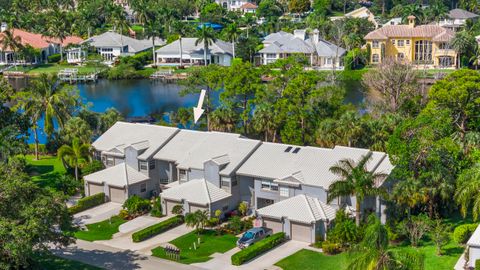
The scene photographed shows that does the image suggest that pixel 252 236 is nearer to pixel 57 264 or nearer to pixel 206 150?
pixel 206 150

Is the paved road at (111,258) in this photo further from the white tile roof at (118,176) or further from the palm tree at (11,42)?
the palm tree at (11,42)

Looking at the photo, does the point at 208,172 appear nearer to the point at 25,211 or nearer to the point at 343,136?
the point at 343,136

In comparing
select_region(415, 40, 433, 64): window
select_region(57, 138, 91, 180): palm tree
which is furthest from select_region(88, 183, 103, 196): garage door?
select_region(415, 40, 433, 64): window

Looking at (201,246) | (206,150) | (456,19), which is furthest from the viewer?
(456,19)

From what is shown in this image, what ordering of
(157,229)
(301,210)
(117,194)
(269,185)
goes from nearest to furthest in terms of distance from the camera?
1. (301,210)
2. (157,229)
3. (269,185)
4. (117,194)

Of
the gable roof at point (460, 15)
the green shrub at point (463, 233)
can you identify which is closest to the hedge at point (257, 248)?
the green shrub at point (463, 233)

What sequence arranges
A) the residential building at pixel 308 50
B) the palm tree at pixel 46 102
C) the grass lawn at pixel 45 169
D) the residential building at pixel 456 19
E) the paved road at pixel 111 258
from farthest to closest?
the residential building at pixel 456 19 → the residential building at pixel 308 50 → the palm tree at pixel 46 102 → the grass lawn at pixel 45 169 → the paved road at pixel 111 258

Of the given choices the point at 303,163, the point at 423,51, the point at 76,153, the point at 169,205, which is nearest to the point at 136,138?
the point at 76,153
